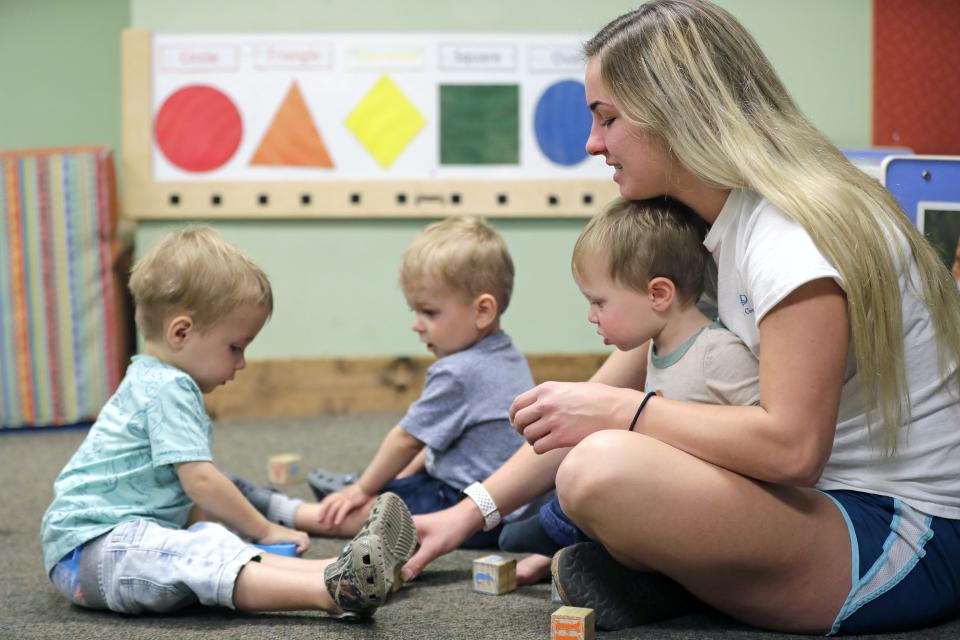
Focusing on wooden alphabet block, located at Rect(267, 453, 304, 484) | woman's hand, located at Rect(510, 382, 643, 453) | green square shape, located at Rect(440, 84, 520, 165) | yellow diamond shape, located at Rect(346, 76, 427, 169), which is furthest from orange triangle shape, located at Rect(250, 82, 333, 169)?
woman's hand, located at Rect(510, 382, 643, 453)

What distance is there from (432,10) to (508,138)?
426mm

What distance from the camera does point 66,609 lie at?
4.19 feet

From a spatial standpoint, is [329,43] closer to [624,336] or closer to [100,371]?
[100,371]

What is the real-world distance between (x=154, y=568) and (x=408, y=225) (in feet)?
6.10

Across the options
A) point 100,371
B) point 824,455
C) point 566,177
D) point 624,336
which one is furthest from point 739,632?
point 100,371

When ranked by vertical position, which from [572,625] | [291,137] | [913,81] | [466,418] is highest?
[913,81]

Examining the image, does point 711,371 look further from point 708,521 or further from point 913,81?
point 913,81

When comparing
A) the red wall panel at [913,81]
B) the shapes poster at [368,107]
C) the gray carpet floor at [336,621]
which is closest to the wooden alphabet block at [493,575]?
the gray carpet floor at [336,621]

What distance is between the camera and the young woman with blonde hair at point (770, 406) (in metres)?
0.96

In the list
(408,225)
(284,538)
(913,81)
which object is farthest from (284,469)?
(913,81)

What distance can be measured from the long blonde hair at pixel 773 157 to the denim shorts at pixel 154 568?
0.69 m

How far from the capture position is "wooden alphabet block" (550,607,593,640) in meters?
1.03

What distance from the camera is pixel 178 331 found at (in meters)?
1.34

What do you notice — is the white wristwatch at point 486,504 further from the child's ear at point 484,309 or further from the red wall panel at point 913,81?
the red wall panel at point 913,81
